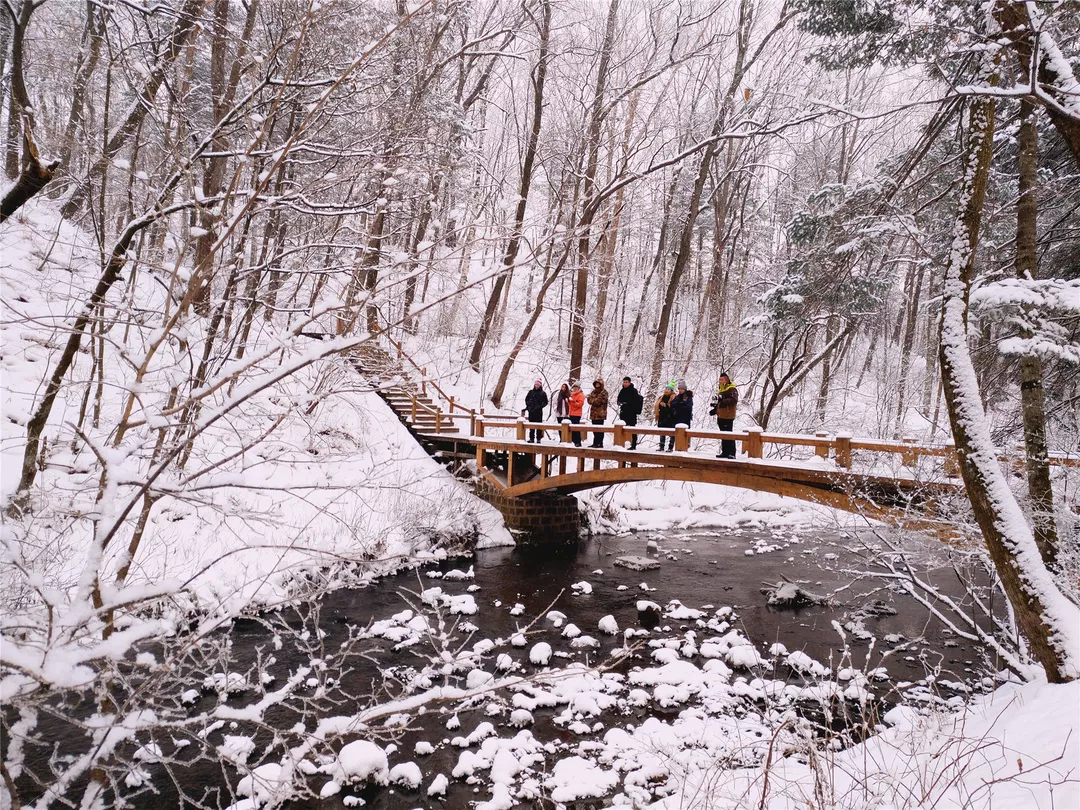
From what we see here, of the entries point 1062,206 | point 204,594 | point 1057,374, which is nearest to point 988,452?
point 1057,374

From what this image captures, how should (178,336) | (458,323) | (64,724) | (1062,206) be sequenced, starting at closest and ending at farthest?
(178,336) < (64,724) < (1062,206) < (458,323)

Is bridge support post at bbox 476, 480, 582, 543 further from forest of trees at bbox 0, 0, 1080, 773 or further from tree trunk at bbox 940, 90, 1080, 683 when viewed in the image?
tree trunk at bbox 940, 90, 1080, 683

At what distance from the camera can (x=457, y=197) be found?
1805cm

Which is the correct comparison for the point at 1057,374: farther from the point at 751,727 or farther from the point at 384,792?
the point at 384,792

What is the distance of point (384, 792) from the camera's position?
508 cm

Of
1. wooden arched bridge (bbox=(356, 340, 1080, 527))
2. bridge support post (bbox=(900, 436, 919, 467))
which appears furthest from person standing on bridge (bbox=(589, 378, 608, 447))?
bridge support post (bbox=(900, 436, 919, 467))

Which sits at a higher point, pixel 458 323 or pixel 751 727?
pixel 458 323

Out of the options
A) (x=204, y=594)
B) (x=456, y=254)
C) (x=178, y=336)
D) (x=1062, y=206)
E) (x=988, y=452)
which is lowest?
(x=204, y=594)

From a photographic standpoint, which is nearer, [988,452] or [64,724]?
[988,452]

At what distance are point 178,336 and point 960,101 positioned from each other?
7.24 m

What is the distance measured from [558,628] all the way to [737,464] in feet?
12.3

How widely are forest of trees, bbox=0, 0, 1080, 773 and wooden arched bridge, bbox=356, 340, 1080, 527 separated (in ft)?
2.20

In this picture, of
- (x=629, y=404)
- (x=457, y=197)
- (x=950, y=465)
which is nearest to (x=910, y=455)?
(x=950, y=465)

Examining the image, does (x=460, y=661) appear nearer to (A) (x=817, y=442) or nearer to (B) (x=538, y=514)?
(A) (x=817, y=442)
